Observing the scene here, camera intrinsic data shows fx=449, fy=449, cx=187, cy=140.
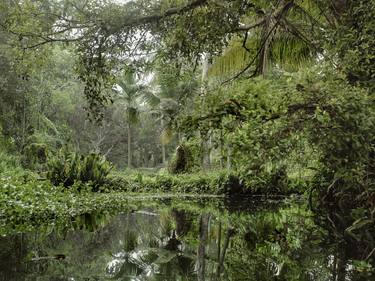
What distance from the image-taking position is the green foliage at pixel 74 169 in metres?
13.4

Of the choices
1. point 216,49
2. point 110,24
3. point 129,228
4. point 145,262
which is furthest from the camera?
point 216,49

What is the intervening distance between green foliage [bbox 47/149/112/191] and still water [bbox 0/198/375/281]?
6293 mm

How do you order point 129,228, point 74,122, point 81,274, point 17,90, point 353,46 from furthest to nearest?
point 74,122 < point 17,90 < point 129,228 < point 353,46 < point 81,274

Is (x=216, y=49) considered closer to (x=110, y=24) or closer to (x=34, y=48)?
(x=110, y=24)

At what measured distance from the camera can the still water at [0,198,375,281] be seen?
12.1 feet

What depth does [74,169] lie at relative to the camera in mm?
13523

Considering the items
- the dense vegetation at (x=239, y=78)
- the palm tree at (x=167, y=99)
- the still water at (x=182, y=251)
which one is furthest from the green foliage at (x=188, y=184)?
the still water at (x=182, y=251)

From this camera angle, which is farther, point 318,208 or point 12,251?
point 318,208

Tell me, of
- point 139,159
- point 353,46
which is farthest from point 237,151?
point 139,159

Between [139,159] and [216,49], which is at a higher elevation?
[216,49]

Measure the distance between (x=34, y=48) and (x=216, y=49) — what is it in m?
3.26

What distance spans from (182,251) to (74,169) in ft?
30.6

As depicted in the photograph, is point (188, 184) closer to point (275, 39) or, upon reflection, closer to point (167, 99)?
point (275, 39)

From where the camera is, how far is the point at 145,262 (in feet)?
13.6
